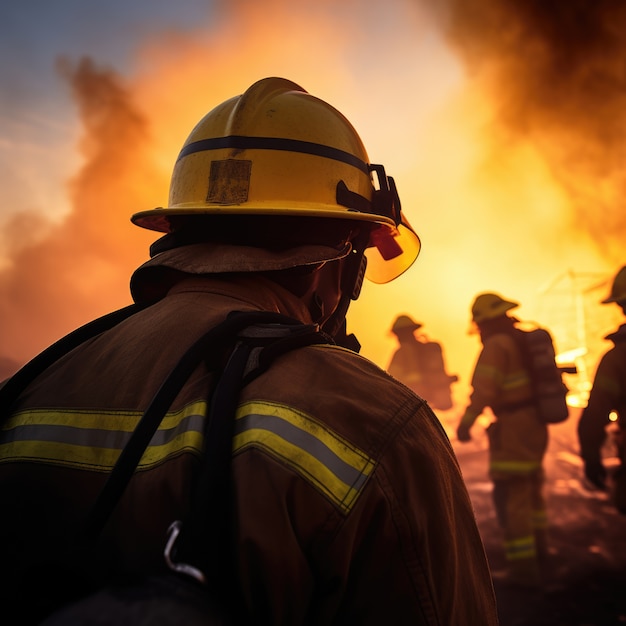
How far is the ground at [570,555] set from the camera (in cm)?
481

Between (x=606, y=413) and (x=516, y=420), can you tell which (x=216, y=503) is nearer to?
(x=606, y=413)

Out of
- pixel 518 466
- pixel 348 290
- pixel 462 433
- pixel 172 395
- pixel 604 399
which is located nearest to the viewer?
pixel 172 395

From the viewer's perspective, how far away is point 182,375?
0.97 meters

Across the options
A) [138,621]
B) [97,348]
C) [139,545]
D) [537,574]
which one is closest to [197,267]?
[97,348]

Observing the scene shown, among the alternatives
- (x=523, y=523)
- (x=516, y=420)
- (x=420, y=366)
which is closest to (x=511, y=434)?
(x=516, y=420)

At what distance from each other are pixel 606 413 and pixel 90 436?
17.1ft

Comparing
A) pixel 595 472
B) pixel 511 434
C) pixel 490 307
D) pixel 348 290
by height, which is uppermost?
pixel 490 307

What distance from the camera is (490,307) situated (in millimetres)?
6285

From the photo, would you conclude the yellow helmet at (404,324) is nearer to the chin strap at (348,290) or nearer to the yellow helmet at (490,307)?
the yellow helmet at (490,307)

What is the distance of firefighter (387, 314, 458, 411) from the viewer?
10117 millimetres

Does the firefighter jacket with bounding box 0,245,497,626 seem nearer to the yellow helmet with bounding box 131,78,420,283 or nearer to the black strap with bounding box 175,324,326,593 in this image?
the black strap with bounding box 175,324,326,593

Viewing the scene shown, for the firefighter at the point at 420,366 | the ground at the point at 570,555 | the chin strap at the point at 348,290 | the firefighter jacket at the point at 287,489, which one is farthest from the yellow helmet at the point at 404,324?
the firefighter jacket at the point at 287,489

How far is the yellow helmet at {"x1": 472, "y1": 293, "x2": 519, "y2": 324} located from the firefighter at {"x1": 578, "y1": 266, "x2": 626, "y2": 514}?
1.17 m

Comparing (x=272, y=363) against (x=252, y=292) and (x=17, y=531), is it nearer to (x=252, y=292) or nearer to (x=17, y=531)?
(x=252, y=292)
